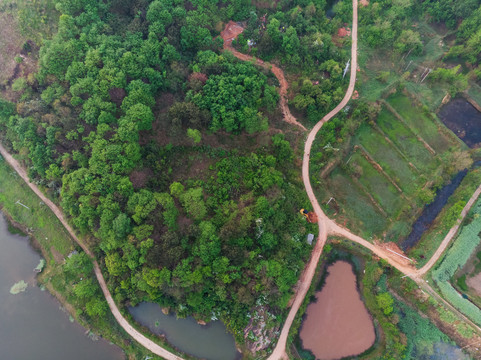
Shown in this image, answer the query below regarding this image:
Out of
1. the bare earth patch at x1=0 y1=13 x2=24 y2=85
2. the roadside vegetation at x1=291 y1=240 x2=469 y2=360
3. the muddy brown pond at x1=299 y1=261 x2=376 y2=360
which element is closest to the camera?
the roadside vegetation at x1=291 y1=240 x2=469 y2=360

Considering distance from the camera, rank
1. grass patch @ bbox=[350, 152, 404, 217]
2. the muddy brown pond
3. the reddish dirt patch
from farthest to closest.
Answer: grass patch @ bbox=[350, 152, 404, 217] → the reddish dirt patch → the muddy brown pond

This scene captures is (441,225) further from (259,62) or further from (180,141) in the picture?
(180,141)

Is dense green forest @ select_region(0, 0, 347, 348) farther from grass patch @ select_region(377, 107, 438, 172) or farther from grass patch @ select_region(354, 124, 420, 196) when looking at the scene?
grass patch @ select_region(377, 107, 438, 172)

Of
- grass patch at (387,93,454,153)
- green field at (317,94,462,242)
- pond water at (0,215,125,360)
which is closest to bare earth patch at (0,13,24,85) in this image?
pond water at (0,215,125,360)

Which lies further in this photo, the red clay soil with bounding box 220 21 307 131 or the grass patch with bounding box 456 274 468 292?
the red clay soil with bounding box 220 21 307 131

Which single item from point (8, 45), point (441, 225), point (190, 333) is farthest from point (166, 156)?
point (441, 225)

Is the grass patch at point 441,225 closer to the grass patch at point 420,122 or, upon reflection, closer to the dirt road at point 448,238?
the dirt road at point 448,238

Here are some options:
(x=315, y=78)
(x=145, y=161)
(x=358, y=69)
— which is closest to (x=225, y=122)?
(x=145, y=161)
